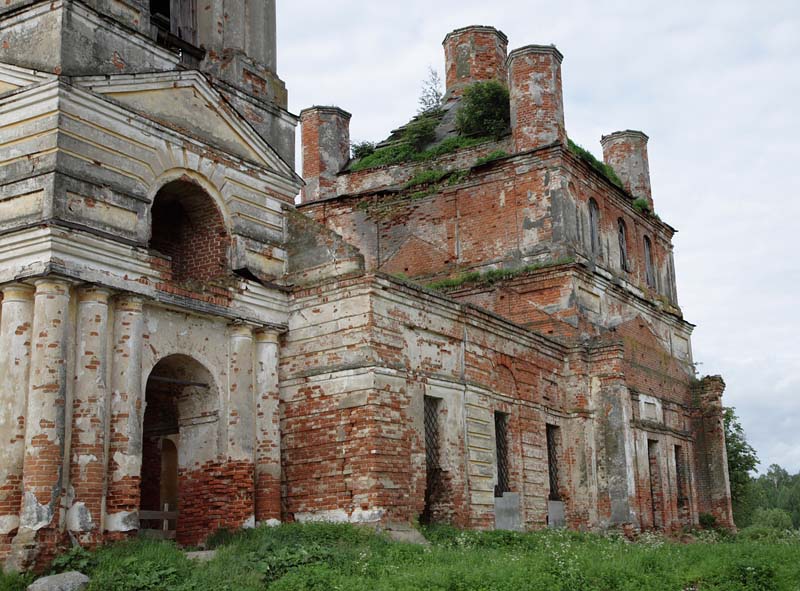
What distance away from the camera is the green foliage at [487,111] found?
952 inches

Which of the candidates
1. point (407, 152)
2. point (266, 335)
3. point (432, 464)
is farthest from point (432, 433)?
point (407, 152)

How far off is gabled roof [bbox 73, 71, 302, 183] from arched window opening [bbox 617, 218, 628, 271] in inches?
464

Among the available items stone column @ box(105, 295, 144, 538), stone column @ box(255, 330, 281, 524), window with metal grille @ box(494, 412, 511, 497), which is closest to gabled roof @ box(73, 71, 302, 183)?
stone column @ box(105, 295, 144, 538)

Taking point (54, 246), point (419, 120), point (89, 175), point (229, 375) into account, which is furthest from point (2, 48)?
point (419, 120)

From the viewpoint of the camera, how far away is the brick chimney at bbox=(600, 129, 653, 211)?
2788cm

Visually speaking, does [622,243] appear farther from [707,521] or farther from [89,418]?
[89,418]

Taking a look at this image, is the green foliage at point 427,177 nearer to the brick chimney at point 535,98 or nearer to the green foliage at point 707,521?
the brick chimney at point 535,98

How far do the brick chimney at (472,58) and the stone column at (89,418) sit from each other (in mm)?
17436

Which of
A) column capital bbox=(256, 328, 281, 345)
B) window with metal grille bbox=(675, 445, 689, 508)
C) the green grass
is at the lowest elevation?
window with metal grille bbox=(675, 445, 689, 508)

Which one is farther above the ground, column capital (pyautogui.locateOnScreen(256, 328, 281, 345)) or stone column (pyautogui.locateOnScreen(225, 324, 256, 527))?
column capital (pyautogui.locateOnScreen(256, 328, 281, 345))

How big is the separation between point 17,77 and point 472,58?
1729cm

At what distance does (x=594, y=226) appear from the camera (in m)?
23.7

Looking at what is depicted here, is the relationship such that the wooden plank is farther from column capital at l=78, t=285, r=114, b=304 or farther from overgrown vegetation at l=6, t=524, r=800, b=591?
column capital at l=78, t=285, r=114, b=304

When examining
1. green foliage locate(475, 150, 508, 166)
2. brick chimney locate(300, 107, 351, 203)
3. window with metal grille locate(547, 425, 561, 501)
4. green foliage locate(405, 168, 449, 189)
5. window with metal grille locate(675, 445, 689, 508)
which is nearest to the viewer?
window with metal grille locate(547, 425, 561, 501)
